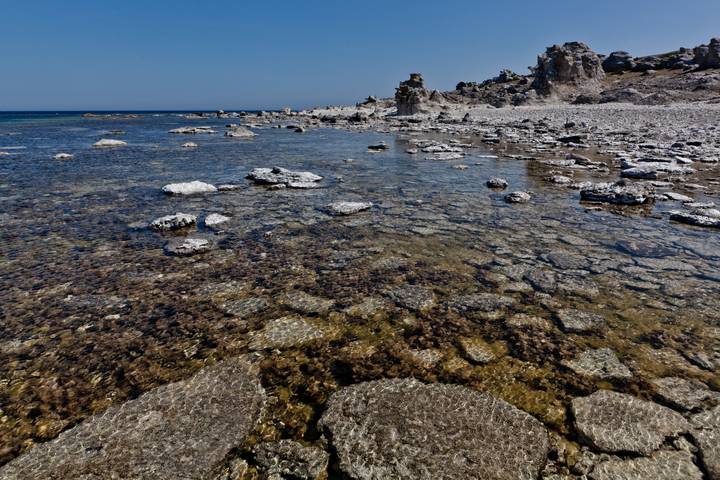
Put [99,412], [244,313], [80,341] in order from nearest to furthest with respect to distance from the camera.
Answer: [99,412], [80,341], [244,313]

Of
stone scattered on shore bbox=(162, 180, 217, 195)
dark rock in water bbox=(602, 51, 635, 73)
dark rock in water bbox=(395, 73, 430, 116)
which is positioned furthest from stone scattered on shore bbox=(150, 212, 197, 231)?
dark rock in water bbox=(602, 51, 635, 73)

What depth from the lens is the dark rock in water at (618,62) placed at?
81.9 meters

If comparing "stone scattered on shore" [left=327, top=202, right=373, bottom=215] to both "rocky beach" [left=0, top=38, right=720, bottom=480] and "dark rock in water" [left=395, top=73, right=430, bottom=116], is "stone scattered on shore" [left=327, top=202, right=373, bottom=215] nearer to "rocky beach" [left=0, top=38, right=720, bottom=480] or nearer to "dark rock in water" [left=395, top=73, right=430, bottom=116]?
"rocky beach" [left=0, top=38, right=720, bottom=480]

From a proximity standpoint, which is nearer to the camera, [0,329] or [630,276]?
[0,329]

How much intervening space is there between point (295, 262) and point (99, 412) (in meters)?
3.67

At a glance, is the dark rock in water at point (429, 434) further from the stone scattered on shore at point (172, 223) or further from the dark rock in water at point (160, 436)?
the stone scattered on shore at point (172, 223)

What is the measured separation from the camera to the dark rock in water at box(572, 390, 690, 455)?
305 cm

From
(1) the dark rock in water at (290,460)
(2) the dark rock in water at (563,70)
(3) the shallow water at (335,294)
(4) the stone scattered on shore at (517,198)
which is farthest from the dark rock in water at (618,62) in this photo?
(1) the dark rock in water at (290,460)

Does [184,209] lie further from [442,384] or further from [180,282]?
[442,384]

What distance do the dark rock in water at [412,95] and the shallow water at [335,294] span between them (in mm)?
56694

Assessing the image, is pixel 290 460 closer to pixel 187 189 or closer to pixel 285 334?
pixel 285 334

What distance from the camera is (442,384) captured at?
3748 millimetres

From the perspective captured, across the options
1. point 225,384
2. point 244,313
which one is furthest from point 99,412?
point 244,313

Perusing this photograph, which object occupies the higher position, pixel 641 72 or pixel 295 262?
pixel 641 72
